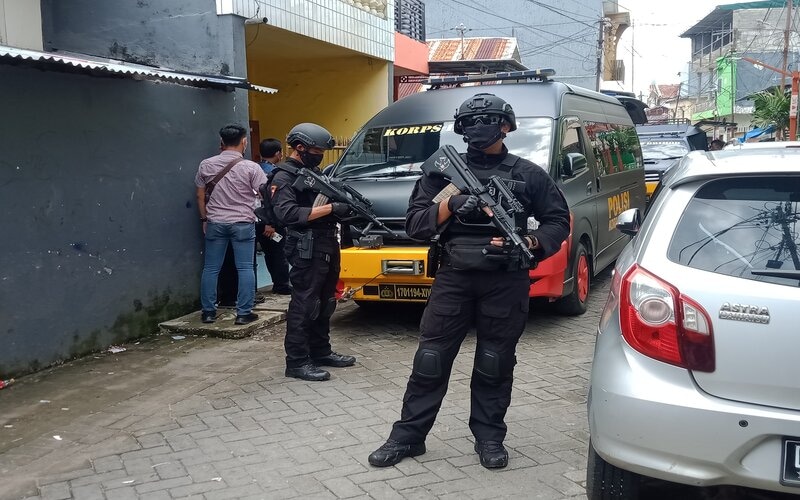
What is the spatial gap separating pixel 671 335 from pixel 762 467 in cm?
50

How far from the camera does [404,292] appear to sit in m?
5.91

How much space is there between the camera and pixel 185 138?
21.9 ft

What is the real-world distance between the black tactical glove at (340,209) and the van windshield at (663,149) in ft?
34.8

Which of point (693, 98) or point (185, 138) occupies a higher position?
point (693, 98)

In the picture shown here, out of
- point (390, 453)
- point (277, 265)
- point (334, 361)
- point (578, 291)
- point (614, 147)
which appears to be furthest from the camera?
point (614, 147)

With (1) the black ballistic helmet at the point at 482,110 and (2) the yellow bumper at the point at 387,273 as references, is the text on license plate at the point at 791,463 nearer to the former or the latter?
(1) the black ballistic helmet at the point at 482,110

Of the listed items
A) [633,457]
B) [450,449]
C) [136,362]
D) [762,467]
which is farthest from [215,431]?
[762,467]

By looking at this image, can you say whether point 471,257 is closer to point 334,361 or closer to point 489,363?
point 489,363

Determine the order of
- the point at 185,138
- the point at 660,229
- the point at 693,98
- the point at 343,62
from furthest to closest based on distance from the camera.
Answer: the point at 693,98
the point at 343,62
the point at 185,138
the point at 660,229

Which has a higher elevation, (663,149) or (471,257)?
(663,149)

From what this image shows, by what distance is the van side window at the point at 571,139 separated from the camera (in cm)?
648

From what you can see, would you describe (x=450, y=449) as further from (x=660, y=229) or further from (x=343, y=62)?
(x=343, y=62)

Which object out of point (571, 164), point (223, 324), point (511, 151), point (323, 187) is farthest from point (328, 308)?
point (571, 164)

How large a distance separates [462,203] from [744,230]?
4.02 feet
